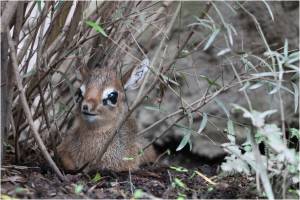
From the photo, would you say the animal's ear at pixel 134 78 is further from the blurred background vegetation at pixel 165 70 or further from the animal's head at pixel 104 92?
the blurred background vegetation at pixel 165 70

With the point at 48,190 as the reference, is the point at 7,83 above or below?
above

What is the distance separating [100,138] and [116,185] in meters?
0.79

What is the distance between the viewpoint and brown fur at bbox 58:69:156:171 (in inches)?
170

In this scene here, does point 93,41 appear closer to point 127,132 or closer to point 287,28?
point 127,132

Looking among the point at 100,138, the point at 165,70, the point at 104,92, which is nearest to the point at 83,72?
the point at 104,92

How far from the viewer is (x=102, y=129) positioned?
4.48 metres

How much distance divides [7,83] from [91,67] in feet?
3.66

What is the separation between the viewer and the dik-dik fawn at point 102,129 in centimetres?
430

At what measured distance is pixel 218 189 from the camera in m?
3.64

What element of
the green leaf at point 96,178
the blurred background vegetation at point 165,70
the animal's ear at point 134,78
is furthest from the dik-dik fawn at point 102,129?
the green leaf at point 96,178

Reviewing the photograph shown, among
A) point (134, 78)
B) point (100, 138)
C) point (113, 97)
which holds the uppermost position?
point (134, 78)

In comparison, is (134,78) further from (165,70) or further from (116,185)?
(165,70)

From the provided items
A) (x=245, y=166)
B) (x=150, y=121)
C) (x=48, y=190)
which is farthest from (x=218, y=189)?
(x=150, y=121)

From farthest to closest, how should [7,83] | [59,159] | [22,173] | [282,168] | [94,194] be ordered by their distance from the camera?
[59,159]
[22,173]
[7,83]
[94,194]
[282,168]
